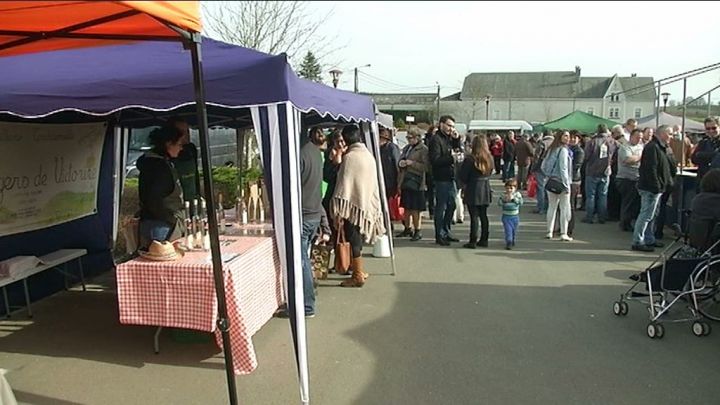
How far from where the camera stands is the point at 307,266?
4.97m

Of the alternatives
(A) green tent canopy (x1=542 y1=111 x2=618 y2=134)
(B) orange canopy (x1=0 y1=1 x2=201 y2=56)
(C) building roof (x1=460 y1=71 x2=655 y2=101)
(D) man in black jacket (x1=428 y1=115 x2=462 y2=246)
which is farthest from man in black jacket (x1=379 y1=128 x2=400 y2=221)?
(C) building roof (x1=460 y1=71 x2=655 y2=101)

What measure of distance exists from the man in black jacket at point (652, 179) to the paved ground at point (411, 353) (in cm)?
197

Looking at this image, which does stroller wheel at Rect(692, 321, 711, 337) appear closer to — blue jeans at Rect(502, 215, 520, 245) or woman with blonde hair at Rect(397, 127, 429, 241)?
blue jeans at Rect(502, 215, 520, 245)

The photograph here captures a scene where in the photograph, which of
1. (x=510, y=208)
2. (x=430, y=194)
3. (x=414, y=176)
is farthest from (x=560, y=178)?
(x=430, y=194)

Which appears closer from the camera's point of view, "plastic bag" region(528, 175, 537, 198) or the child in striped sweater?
the child in striped sweater

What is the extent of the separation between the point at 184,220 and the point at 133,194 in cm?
562

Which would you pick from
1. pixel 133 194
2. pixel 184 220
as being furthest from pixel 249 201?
pixel 133 194

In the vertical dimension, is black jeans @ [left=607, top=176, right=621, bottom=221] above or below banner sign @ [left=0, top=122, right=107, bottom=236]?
below

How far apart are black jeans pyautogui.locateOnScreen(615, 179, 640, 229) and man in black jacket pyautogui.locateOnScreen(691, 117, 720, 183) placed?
3.62 feet

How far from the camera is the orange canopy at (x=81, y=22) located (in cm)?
226

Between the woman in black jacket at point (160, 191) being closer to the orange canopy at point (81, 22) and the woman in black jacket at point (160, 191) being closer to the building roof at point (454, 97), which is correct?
the orange canopy at point (81, 22)

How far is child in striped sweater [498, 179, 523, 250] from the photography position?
7.79 m

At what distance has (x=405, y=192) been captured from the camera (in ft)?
27.3

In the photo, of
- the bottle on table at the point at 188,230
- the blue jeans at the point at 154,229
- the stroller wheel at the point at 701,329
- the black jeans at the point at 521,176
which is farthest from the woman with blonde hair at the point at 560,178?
the black jeans at the point at 521,176
